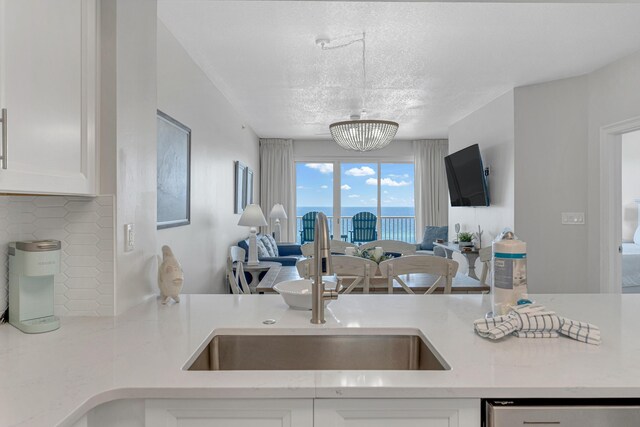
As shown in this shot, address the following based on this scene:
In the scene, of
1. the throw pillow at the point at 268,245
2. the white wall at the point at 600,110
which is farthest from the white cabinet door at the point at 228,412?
the throw pillow at the point at 268,245

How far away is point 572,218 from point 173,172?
156 inches

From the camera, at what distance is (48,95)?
1080 mm

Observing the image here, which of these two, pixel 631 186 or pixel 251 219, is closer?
pixel 251 219

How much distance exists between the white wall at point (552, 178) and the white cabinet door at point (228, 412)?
407cm

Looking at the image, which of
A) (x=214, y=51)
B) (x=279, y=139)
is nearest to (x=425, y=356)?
(x=214, y=51)

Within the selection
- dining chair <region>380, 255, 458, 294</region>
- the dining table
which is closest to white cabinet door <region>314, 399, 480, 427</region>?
dining chair <region>380, 255, 458, 294</region>

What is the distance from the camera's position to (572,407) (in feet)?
2.93

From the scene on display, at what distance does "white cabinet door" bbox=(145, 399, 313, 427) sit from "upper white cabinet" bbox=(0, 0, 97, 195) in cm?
64

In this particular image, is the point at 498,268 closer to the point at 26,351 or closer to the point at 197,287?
the point at 26,351

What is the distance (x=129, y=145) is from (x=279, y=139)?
6194mm

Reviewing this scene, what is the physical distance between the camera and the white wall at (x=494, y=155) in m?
4.52

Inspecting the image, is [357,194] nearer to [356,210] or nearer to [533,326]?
[356,210]

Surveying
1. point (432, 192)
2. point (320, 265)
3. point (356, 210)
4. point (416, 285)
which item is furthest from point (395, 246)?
point (356, 210)

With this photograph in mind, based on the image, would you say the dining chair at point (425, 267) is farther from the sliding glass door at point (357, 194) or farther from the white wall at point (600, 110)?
the sliding glass door at point (357, 194)
